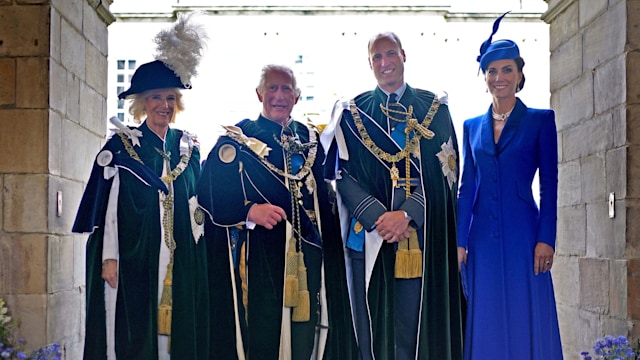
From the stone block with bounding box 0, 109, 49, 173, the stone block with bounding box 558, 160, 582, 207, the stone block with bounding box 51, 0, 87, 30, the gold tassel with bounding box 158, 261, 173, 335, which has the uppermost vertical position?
the stone block with bounding box 51, 0, 87, 30

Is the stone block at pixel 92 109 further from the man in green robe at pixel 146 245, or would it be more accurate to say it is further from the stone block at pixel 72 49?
the man in green robe at pixel 146 245

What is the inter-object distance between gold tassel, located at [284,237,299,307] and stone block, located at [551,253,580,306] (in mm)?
1587

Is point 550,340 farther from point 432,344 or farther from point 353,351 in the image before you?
point 353,351

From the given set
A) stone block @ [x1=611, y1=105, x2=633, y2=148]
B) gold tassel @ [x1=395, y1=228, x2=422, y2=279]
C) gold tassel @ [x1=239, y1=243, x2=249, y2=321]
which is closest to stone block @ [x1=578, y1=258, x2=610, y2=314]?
stone block @ [x1=611, y1=105, x2=633, y2=148]

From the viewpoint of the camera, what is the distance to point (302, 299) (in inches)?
156

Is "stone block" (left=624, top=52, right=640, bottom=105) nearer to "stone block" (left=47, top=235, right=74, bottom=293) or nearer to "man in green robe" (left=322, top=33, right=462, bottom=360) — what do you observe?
"man in green robe" (left=322, top=33, right=462, bottom=360)

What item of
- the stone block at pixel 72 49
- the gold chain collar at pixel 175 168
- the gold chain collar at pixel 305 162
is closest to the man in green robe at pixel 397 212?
the gold chain collar at pixel 305 162

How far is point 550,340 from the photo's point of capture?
3863mm

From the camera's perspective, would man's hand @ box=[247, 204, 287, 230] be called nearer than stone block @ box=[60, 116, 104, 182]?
Yes

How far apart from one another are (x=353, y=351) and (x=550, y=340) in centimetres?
93

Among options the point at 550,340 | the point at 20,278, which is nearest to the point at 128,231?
the point at 20,278

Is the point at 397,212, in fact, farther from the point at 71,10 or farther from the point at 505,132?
the point at 71,10

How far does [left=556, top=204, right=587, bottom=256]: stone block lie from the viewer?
440 centimetres

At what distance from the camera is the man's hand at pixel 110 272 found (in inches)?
157
